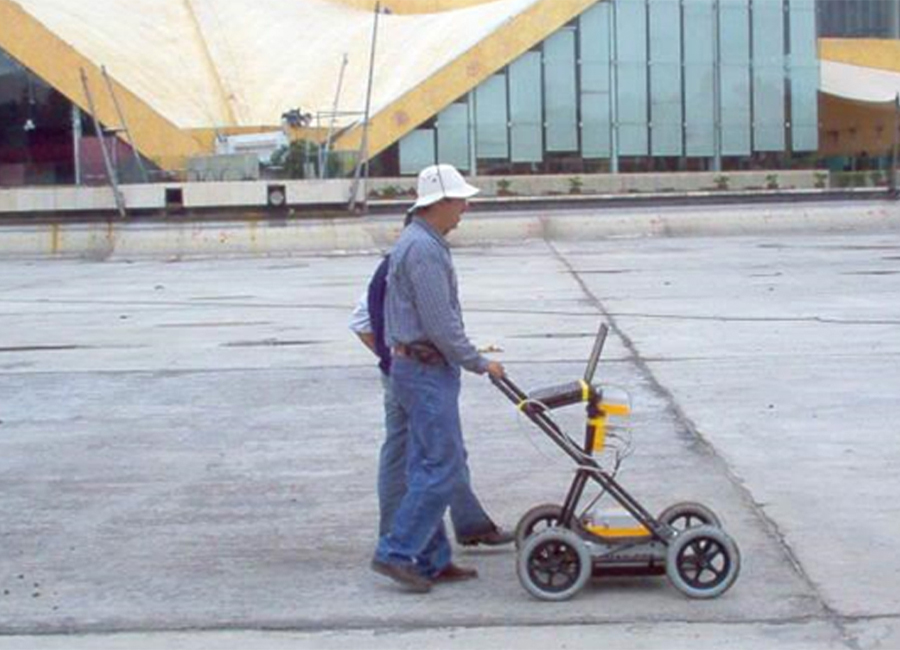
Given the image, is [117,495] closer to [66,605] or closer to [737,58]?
[66,605]

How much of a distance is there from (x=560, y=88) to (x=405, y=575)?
1683 inches

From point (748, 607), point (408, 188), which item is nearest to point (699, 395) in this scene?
point (748, 607)

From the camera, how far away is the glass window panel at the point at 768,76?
167ft

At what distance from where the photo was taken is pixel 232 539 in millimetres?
8234

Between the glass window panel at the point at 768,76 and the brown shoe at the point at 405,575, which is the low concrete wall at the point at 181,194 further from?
the brown shoe at the point at 405,575

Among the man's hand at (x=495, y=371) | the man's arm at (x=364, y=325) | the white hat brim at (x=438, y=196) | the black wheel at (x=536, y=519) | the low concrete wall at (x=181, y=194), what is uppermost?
the low concrete wall at (x=181, y=194)

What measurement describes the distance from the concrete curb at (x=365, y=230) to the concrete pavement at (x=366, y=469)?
14.6m

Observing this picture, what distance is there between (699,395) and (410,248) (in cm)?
572

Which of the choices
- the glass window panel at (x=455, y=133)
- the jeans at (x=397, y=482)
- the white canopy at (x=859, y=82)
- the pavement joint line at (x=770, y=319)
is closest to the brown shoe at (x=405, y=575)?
the jeans at (x=397, y=482)

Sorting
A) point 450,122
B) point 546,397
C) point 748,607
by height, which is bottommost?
point 748,607

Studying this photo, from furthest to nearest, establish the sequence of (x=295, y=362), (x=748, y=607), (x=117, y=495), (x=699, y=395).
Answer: (x=295, y=362)
(x=699, y=395)
(x=117, y=495)
(x=748, y=607)

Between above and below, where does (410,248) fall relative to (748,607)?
above

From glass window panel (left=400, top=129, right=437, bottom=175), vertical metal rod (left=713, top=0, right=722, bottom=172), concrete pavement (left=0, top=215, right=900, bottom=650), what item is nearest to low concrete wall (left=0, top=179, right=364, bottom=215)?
glass window panel (left=400, top=129, right=437, bottom=175)

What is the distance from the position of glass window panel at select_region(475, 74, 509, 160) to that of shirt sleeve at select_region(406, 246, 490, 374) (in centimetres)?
4179
